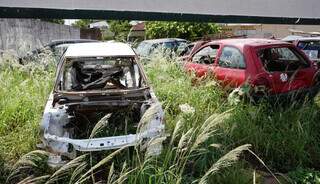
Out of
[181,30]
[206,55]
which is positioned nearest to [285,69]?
[206,55]

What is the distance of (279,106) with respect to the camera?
7332mm

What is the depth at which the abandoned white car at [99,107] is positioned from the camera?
517 centimetres

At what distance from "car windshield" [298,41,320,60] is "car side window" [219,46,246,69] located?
395 centimetres

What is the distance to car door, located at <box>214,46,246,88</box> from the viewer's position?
26.1 feet

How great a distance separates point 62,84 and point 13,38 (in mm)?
7878

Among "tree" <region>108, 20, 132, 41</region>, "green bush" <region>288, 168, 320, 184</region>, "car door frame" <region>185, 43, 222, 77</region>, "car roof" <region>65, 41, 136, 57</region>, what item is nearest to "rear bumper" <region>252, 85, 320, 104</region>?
"car door frame" <region>185, 43, 222, 77</region>

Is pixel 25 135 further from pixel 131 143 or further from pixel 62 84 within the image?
pixel 131 143

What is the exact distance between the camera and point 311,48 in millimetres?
11898

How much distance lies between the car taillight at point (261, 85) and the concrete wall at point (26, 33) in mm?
5103

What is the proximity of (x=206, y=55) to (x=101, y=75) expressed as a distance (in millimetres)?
2946

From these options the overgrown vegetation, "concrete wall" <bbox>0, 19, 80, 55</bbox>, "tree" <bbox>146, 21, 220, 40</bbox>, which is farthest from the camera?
"tree" <bbox>146, 21, 220, 40</bbox>

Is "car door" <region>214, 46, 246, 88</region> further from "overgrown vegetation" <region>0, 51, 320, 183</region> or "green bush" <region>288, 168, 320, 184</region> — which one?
"green bush" <region>288, 168, 320, 184</region>

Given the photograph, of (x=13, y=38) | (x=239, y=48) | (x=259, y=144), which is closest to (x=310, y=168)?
(x=259, y=144)

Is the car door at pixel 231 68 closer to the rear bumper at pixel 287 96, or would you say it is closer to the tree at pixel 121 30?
the rear bumper at pixel 287 96
